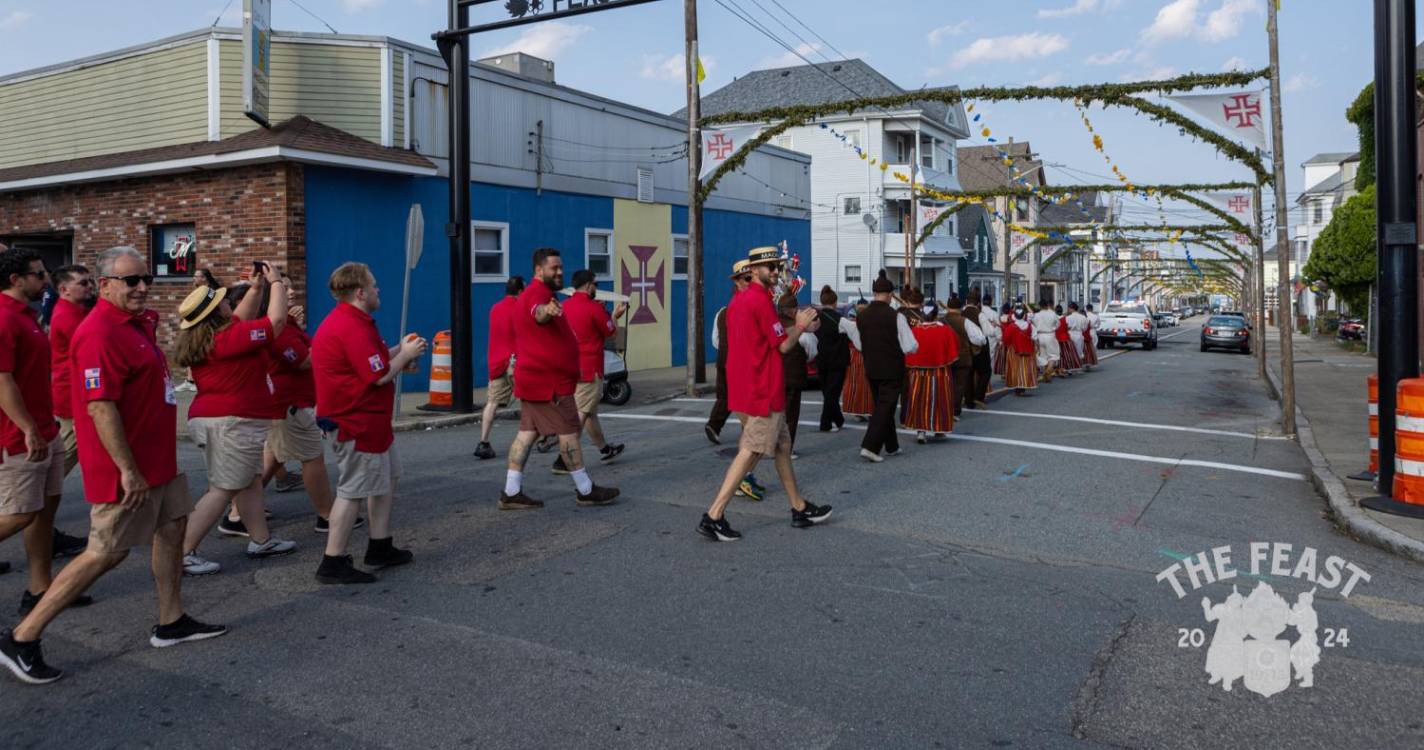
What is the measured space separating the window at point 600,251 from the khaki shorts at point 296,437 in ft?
46.6

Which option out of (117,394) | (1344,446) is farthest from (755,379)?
(1344,446)

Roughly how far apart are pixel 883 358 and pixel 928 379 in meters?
1.50

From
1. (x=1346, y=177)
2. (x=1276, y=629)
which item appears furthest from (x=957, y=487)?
(x=1346, y=177)

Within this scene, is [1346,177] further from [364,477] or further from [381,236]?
[364,477]

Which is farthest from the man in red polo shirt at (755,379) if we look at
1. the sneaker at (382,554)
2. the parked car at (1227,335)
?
the parked car at (1227,335)

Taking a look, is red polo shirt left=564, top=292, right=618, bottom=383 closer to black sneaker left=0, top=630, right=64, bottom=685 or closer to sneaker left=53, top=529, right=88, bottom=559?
sneaker left=53, top=529, right=88, bottom=559

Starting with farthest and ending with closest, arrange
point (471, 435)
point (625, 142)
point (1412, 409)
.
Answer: point (625, 142), point (471, 435), point (1412, 409)

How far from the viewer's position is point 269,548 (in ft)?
21.7

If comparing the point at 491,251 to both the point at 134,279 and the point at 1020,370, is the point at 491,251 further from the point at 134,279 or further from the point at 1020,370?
the point at 134,279

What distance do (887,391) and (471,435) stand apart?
17.0 ft

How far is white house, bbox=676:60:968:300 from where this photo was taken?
4331 cm

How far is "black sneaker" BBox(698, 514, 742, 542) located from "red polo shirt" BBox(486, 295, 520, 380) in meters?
4.31

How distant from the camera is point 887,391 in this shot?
1050cm

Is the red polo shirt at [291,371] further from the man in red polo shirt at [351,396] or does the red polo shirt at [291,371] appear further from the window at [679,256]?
the window at [679,256]
